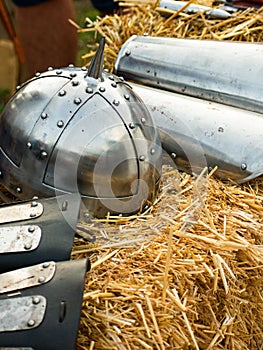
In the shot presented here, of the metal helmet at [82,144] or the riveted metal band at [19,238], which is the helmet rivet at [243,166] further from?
the riveted metal band at [19,238]

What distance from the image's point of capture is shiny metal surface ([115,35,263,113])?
6.41ft

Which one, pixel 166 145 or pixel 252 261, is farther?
pixel 166 145

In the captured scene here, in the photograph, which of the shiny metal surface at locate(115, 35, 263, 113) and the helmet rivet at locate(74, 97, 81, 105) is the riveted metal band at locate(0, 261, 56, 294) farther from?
the shiny metal surface at locate(115, 35, 263, 113)

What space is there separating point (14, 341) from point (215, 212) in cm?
70

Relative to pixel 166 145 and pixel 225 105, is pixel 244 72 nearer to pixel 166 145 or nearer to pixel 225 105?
pixel 225 105

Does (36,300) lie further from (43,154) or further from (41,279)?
(43,154)

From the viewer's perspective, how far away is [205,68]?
205cm

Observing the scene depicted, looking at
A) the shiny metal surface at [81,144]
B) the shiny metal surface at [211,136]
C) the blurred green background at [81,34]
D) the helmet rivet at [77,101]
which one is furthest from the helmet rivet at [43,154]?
the blurred green background at [81,34]

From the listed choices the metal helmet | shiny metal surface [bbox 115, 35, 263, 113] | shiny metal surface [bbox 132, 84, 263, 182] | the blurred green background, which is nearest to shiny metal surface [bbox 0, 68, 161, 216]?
the metal helmet

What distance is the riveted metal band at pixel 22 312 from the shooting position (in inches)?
42.6

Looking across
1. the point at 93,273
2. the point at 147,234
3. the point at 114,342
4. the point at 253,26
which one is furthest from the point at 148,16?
the point at 114,342

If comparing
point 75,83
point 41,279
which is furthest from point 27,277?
point 75,83

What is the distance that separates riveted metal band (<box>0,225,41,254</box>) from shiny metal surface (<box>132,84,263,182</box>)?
0.64 metres

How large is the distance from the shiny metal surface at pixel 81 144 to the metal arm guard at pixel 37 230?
0.12 meters
